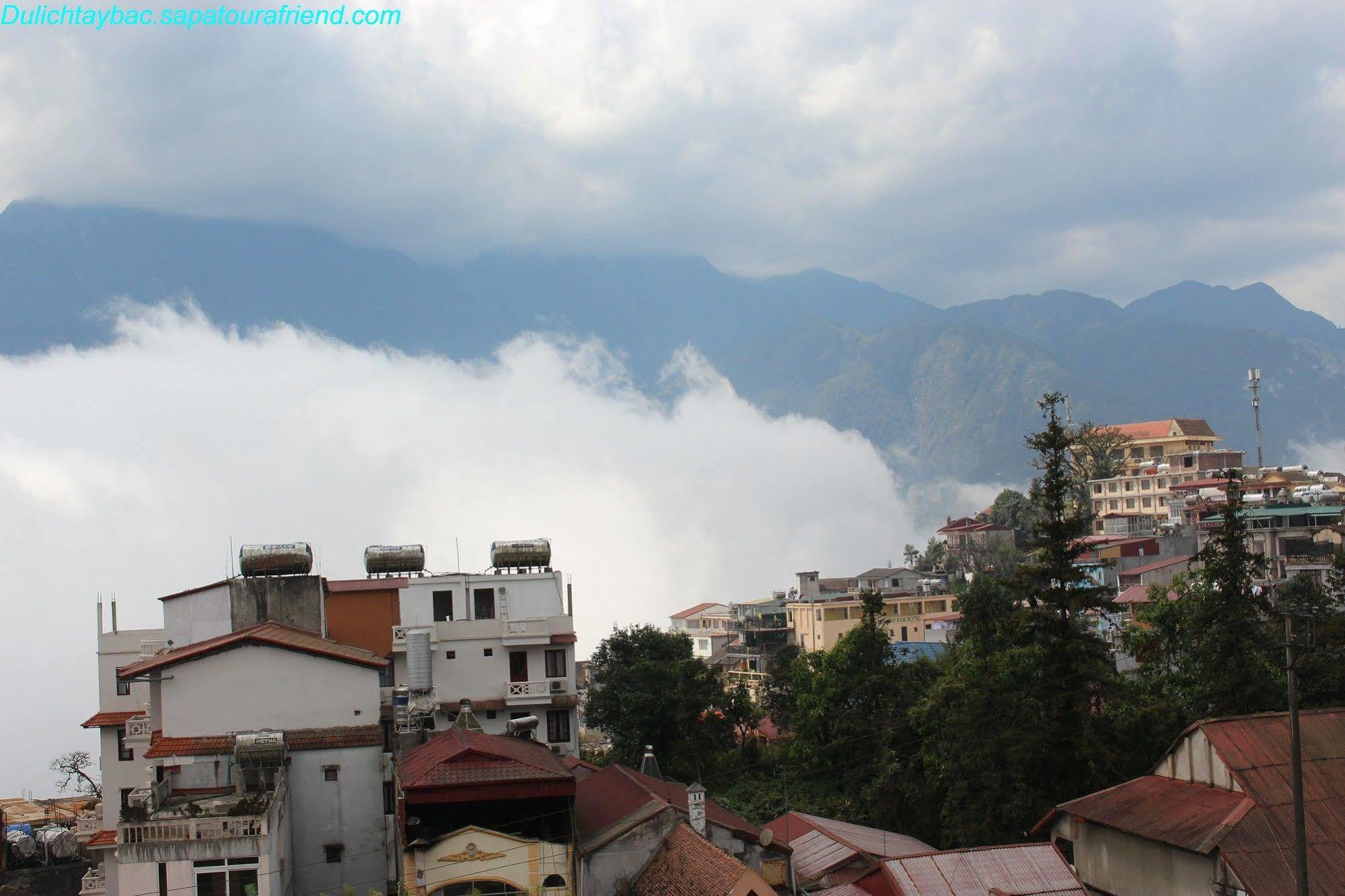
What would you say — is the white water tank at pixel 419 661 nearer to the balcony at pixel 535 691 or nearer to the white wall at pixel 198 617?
the balcony at pixel 535 691

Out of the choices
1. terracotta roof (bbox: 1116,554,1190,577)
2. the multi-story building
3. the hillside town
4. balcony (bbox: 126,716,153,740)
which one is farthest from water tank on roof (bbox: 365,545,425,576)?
the multi-story building

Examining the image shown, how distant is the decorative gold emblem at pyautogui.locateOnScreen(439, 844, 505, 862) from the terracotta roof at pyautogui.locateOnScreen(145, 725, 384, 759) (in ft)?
23.3

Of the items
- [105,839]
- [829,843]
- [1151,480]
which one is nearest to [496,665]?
[105,839]

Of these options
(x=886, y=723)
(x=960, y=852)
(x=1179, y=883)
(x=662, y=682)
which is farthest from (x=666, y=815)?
(x=662, y=682)

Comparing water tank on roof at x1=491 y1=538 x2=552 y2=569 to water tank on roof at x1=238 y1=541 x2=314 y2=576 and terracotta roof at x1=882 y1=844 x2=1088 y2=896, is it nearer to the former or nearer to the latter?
water tank on roof at x1=238 y1=541 x2=314 y2=576

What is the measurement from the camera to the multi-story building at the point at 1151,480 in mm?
135375

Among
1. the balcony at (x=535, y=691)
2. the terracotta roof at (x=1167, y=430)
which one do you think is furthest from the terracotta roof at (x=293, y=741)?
the terracotta roof at (x=1167, y=430)

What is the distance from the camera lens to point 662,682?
6094cm

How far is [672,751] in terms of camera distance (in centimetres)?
6019

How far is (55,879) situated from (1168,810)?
145ft

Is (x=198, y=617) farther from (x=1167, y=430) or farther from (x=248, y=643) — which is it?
(x=1167, y=430)

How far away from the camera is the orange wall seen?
50.4 metres

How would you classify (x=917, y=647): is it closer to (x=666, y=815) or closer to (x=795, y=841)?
(x=795, y=841)

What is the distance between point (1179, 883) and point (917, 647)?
202ft
